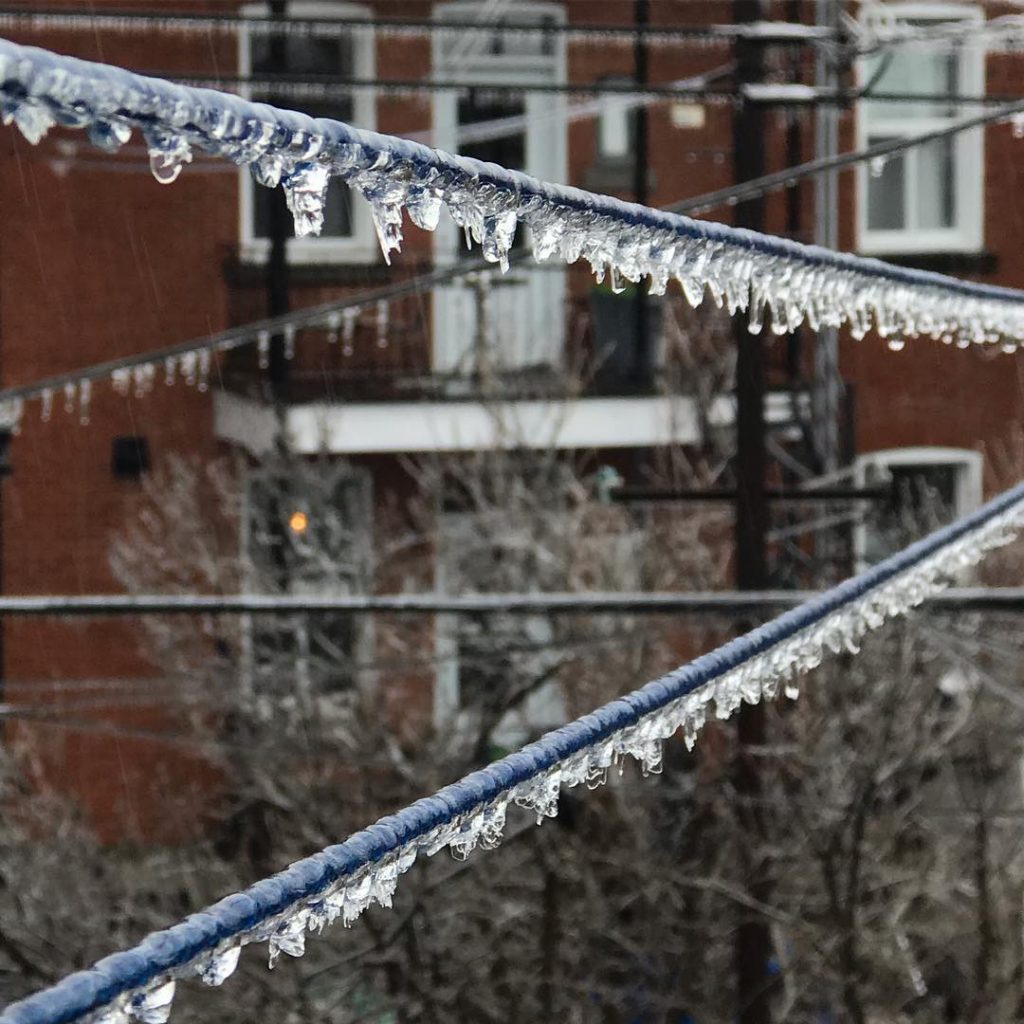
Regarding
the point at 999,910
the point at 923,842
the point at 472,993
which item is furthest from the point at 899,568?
the point at 923,842

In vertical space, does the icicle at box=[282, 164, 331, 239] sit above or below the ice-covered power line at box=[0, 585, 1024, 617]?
above

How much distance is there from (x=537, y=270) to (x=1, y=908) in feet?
16.9

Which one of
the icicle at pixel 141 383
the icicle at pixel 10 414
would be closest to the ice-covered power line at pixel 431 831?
the icicle at pixel 10 414

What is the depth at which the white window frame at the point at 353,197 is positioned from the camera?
1129 centimetres

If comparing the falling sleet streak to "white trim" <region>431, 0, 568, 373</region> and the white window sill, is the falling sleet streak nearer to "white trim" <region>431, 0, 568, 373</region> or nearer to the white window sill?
"white trim" <region>431, 0, 568, 373</region>

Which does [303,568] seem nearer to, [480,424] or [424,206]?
[480,424]

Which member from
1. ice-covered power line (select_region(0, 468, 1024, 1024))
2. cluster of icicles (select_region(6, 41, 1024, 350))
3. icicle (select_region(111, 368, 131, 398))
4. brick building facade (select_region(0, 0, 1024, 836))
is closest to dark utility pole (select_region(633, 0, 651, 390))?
brick building facade (select_region(0, 0, 1024, 836))

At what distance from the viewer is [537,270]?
1116cm

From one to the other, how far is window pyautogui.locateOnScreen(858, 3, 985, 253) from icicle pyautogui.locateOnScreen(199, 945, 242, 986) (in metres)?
11.7

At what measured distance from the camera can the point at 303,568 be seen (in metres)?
9.82

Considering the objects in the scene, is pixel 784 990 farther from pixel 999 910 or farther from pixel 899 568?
pixel 899 568

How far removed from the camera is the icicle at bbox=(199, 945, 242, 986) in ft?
3.08

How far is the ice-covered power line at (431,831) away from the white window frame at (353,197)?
9.47 m

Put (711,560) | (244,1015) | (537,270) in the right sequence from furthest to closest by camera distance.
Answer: (537,270), (711,560), (244,1015)
